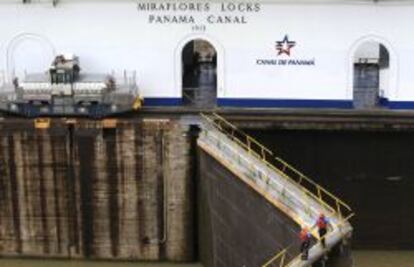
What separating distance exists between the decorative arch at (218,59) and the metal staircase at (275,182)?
1.36 metres

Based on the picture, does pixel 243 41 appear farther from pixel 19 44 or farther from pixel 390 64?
pixel 19 44

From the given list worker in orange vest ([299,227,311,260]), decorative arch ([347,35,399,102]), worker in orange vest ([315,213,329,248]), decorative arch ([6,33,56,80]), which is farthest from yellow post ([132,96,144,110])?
worker in orange vest ([315,213,329,248])

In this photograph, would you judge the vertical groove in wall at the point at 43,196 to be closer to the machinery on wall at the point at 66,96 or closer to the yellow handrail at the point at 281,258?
the machinery on wall at the point at 66,96

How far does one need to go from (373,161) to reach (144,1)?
8867 mm

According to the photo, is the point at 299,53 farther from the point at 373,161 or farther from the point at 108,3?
the point at 108,3

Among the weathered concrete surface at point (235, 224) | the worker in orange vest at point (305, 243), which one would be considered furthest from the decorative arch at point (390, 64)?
the worker in orange vest at point (305, 243)

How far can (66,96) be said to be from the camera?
26.5 metres

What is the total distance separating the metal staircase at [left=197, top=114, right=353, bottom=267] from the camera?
19.2 meters

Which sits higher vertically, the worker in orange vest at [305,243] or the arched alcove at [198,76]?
the arched alcove at [198,76]

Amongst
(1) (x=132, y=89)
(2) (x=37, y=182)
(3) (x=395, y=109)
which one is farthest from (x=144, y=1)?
(3) (x=395, y=109)

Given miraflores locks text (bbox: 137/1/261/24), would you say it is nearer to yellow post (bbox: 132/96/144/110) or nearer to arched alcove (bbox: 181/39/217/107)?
arched alcove (bbox: 181/39/217/107)

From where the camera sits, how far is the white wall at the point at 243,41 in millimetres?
27016

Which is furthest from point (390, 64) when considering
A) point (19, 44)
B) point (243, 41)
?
point (19, 44)

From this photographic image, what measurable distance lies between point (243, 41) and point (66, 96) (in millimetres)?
5890
